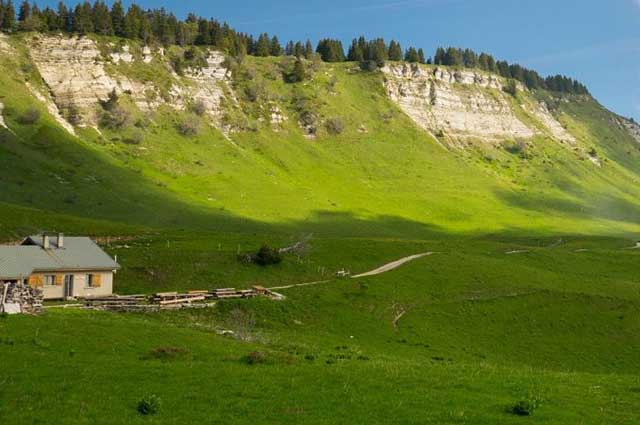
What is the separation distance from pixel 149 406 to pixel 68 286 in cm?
3842

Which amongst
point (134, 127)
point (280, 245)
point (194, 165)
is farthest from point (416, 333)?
point (134, 127)

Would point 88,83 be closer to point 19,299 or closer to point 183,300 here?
point 183,300

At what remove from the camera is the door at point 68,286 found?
53.2 m

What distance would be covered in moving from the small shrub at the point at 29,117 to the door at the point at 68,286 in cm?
10842

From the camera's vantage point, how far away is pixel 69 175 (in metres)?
131

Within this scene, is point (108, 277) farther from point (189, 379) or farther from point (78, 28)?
point (78, 28)

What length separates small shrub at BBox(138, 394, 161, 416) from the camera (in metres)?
18.9

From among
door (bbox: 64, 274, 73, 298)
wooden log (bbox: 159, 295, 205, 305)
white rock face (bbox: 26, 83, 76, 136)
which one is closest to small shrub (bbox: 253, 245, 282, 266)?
wooden log (bbox: 159, 295, 205, 305)

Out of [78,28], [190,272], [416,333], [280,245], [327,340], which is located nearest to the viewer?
[327,340]

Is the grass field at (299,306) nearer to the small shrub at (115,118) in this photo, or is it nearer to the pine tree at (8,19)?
the small shrub at (115,118)

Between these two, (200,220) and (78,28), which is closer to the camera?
(200,220)

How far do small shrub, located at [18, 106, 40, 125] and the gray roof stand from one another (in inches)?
4003

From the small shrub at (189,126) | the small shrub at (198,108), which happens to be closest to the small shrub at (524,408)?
the small shrub at (189,126)

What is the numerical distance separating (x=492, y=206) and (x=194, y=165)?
3448 inches
